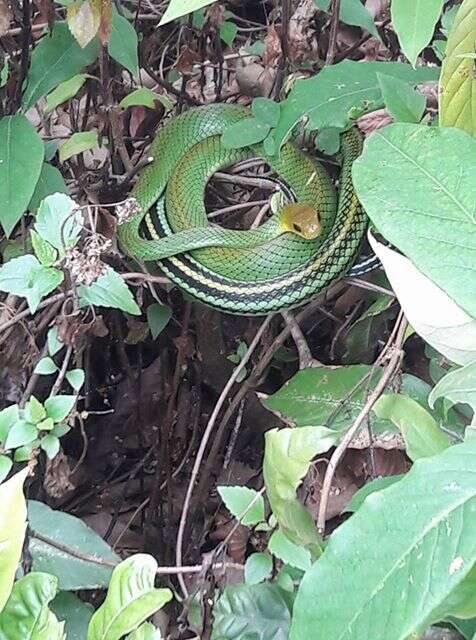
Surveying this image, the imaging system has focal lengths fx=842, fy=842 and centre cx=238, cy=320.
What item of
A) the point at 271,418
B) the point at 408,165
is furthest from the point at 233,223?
the point at 408,165

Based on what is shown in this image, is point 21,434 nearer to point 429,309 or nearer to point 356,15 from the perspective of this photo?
point 429,309

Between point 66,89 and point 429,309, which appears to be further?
point 66,89

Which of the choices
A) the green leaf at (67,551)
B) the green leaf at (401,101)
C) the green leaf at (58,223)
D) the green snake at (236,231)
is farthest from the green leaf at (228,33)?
the green leaf at (67,551)

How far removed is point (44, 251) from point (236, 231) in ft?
2.05

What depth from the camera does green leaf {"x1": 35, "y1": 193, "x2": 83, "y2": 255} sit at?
3.55 ft

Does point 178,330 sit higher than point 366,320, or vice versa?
point 366,320

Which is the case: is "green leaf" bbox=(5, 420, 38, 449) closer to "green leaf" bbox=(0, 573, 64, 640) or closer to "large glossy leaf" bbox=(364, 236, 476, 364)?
"green leaf" bbox=(0, 573, 64, 640)

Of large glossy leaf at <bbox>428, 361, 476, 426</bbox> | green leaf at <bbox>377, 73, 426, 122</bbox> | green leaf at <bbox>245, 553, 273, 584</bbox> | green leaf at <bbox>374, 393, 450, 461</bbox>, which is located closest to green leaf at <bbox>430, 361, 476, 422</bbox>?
large glossy leaf at <bbox>428, 361, 476, 426</bbox>

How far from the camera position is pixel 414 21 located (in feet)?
2.91

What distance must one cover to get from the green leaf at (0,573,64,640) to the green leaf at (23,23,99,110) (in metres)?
0.96

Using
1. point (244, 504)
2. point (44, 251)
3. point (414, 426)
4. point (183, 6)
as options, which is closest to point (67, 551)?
point (244, 504)

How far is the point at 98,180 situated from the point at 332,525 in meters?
0.82

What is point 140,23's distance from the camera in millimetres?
1940

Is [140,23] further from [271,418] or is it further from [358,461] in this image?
[358,461]
